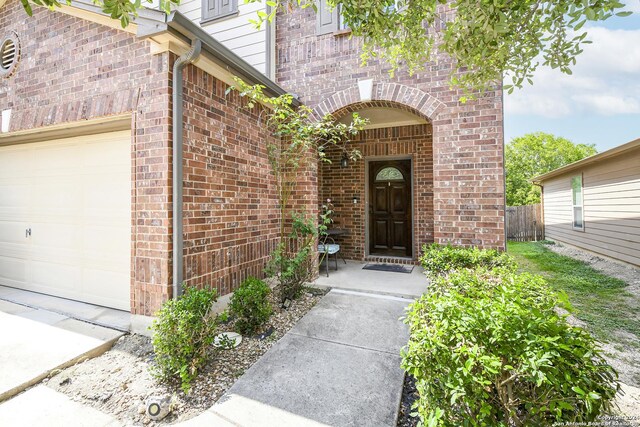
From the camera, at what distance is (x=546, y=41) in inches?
97.4

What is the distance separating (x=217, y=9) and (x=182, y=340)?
19.4 feet

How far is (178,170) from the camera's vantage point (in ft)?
9.57

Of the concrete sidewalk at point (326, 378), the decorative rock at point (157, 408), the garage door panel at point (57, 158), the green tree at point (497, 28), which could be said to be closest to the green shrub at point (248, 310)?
the concrete sidewalk at point (326, 378)

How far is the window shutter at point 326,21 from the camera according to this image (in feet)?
15.5

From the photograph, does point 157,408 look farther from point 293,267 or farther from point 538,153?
point 538,153

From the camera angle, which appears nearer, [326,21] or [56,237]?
[56,237]

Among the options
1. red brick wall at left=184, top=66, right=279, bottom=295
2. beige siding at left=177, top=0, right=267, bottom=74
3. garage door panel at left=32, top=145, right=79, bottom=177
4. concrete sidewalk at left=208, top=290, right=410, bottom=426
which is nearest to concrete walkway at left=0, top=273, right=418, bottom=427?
concrete sidewalk at left=208, top=290, right=410, bottom=426

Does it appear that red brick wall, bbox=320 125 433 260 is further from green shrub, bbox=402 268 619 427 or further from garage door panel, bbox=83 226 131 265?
green shrub, bbox=402 268 619 427

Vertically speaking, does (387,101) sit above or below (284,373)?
above

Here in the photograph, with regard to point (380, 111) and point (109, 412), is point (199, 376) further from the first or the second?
point (380, 111)

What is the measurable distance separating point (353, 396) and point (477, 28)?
2.93 m

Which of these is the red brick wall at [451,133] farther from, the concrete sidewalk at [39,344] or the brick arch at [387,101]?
the concrete sidewalk at [39,344]

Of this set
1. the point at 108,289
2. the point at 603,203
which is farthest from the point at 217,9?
the point at 603,203

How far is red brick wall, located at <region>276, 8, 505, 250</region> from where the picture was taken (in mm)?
3869
